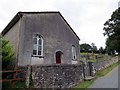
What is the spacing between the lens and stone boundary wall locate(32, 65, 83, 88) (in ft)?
47.7

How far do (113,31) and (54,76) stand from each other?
31.1 m

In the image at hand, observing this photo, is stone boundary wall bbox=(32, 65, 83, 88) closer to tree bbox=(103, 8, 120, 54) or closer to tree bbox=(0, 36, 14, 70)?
tree bbox=(0, 36, 14, 70)

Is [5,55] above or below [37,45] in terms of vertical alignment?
below

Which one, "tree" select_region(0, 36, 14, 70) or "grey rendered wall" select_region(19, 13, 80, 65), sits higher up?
"grey rendered wall" select_region(19, 13, 80, 65)

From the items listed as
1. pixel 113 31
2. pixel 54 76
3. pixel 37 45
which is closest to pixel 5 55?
pixel 37 45

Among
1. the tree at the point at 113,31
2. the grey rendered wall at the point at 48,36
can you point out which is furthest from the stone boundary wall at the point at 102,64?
the tree at the point at 113,31

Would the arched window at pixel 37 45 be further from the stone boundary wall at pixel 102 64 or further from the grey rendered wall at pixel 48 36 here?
the stone boundary wall at pixel 102 64

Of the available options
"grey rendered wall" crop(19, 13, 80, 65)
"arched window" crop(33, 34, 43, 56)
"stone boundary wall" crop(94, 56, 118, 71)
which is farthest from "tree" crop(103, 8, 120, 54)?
"arched window" crop(33, 34, 43, 56)

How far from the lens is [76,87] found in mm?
16812

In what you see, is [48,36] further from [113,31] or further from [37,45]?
[113,31]

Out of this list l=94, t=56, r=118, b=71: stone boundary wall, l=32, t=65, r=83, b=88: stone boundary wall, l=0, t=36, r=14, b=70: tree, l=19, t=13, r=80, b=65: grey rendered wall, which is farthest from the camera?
l=94, t=56, r=118, b=71: stone boundary wall

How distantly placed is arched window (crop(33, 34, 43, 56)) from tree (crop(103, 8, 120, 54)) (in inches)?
995

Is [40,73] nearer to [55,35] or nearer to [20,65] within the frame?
[20,65]

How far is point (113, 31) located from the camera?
43.4 m
